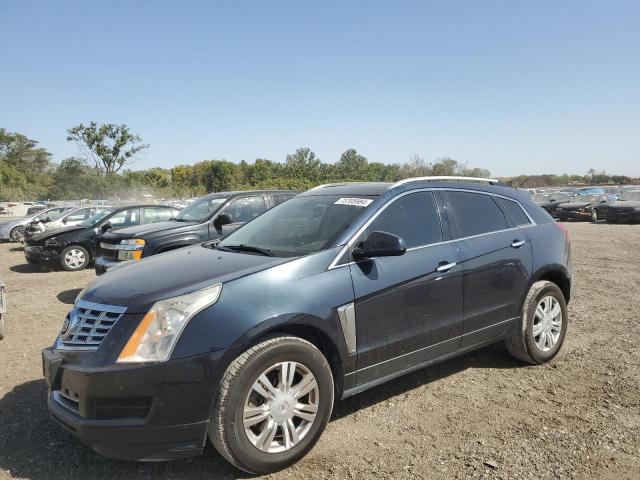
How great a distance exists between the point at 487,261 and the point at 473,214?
1.48 feet

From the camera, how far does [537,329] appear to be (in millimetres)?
4465

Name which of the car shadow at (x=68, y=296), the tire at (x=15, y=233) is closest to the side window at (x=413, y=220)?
the car shadow at (x=68, y=296)

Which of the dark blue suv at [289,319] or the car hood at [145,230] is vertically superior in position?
the car hood at [145,230]

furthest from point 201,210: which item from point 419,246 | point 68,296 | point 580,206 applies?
point 580,206

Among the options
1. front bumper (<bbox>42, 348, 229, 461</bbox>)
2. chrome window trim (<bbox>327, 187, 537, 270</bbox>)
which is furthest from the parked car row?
front bumper (<bbox>42, 348, 229, 461</bbox>)

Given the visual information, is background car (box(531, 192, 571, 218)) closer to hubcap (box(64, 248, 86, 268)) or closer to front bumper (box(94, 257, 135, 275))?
hubcap (box(64, 248, 86, 268))

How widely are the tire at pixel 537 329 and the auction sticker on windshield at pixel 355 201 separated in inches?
72.1

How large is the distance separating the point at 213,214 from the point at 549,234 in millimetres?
5229

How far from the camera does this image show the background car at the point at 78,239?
1082 cm

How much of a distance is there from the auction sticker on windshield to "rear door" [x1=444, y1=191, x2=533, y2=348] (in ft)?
2.53

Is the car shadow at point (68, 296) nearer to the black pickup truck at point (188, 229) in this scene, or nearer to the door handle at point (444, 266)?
the black pickup truck at point (188, 229)

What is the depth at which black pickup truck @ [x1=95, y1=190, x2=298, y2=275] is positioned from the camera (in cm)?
720

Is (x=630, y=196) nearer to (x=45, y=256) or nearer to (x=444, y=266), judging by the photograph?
(x=444, y=266)

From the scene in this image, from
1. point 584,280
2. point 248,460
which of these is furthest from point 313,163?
point 248,460
